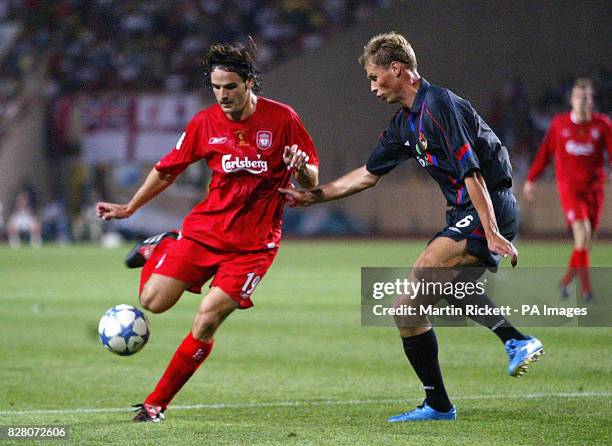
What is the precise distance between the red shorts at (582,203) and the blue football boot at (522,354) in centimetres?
686

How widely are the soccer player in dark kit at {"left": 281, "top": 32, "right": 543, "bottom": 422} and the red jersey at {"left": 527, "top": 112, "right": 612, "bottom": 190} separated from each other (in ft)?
22.1

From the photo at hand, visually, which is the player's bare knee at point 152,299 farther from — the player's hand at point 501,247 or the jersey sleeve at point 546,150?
the jersey sleeve at point 546,150

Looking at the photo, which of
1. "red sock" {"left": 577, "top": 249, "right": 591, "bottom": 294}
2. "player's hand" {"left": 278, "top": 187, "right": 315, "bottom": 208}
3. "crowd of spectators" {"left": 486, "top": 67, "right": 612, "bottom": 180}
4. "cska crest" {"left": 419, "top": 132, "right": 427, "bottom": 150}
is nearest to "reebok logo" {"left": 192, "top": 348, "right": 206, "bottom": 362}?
"player's hand" {"left": 278, "top": 187, "right": 315, "bottom": 208}

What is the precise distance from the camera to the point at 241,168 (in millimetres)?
6801

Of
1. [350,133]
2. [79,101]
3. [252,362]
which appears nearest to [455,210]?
[252,362]

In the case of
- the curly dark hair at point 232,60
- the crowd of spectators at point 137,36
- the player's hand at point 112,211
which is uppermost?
the crowd of spectators at point 137,36

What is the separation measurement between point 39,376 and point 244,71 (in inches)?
124

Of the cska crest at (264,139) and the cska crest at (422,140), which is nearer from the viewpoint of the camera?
the cska crest at (422,140)

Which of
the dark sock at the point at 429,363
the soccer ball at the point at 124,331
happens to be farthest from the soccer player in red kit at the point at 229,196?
the dark sock at the point at 429,363

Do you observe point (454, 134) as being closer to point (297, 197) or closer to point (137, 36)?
point (297, 197)

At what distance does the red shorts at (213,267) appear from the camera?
666 centimetres

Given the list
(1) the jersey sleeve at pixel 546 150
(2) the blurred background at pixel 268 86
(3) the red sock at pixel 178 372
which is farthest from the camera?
(2) the blurred background at pixel 268 86

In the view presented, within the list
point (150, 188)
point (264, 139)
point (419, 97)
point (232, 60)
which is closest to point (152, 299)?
point (150, 188)

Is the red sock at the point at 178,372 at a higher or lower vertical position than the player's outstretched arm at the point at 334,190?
lower
